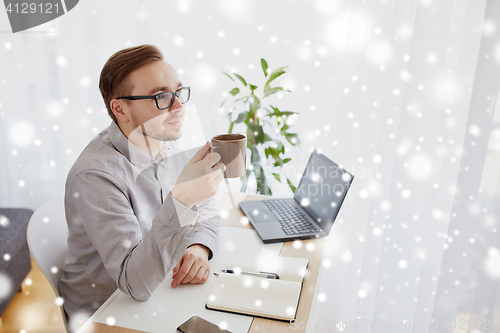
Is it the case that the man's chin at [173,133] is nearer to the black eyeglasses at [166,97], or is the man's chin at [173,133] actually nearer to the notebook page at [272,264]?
the black eyeglasses at [166,97]

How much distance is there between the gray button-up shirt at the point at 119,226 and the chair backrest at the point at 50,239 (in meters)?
0.04

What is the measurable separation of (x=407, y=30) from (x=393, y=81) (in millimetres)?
183

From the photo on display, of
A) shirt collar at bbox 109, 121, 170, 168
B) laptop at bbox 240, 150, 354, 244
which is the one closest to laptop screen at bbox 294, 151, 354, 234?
laptop at bbox 240, 150, 354, 244

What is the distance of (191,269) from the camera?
878 mm

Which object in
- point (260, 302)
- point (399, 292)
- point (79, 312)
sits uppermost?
point (260, 302)

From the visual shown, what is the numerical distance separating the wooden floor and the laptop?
1.17 meters

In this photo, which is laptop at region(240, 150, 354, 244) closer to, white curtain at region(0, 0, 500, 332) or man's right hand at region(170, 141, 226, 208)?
white curtain at region(0, 0, 500, 332)

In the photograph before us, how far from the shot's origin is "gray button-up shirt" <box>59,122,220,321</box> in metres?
0.83

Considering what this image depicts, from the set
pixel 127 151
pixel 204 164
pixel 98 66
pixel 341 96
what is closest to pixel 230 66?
pixel 341 96

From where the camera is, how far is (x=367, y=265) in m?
1.43

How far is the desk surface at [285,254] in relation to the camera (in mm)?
722

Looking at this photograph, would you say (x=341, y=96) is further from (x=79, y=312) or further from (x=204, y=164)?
(x=79, y=312)

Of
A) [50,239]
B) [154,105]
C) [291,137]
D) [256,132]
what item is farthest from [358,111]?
[50,239]

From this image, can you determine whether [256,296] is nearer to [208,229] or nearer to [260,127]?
[208,229]
